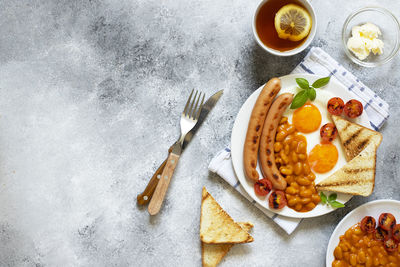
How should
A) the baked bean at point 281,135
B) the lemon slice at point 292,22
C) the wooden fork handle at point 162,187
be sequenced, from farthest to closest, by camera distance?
1. the wooden fork handle at point 162,187
2. the baked bean at point 281,135
3. the lemon slice at point 292,22

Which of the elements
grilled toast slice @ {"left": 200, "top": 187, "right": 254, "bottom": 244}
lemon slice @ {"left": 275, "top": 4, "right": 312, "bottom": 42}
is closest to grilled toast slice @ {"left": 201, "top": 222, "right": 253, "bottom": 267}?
grilled toast slice @ {"left": 200, "top": 187, "right": 254, "bottom": 244}

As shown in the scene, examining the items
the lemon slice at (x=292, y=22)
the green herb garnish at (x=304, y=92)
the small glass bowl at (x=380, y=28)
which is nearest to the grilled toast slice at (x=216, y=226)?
the green herb garnish at (x=304, y=92)

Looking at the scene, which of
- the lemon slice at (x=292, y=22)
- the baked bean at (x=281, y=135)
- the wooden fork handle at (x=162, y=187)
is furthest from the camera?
the wooden fork handle at (x=162, y=187)

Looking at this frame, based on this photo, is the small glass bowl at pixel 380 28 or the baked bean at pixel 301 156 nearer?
the baked bean at pixel 301 156

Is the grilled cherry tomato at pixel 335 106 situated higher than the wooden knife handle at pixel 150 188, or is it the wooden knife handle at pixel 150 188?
the grilled cherry tomato at pixel 335 106

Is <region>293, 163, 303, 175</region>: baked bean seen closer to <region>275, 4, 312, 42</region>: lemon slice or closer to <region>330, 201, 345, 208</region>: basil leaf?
<region>330, 201, 345, 208</region>: basil leaf

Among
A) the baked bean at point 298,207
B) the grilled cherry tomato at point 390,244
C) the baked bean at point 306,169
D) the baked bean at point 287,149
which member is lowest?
the grilled cherry tomato at point 390,244

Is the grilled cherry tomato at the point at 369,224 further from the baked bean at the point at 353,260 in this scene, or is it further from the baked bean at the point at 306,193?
the baked bean at the point at 306,193
